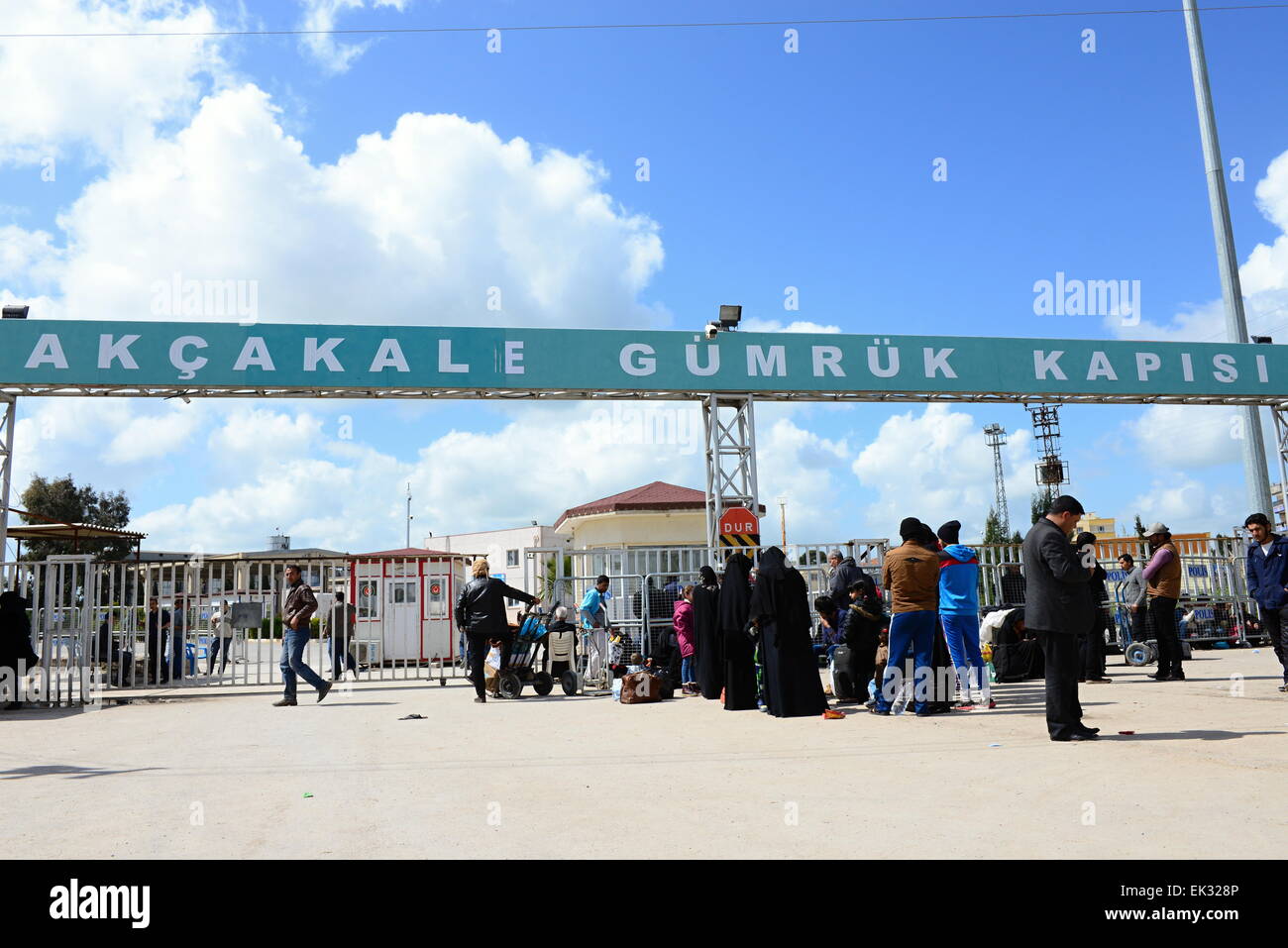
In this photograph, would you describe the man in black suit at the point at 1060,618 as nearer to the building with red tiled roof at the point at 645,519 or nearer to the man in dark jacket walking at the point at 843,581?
the man in dark jacket walking at the point at 843,581

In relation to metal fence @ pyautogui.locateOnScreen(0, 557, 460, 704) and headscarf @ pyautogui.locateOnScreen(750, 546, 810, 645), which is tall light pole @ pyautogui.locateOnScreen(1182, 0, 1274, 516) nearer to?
headscarf @ pyautogui.locateOnScreen(750, 546, 810, 645)

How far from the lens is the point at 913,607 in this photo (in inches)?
329

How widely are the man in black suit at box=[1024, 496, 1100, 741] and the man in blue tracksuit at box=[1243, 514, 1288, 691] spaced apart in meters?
3.56

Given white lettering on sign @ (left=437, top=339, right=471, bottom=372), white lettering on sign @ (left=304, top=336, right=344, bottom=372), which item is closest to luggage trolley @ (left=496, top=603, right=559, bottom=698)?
white lettering on sign @ (left=437, top=339, right=471, bottom=372)

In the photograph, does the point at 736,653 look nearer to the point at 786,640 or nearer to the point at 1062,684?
the point at 786,640

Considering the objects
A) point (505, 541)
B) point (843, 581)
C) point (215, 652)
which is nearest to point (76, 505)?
point (505, 541)

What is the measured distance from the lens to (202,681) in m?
14.2

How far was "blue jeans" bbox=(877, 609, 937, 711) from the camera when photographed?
838 cm

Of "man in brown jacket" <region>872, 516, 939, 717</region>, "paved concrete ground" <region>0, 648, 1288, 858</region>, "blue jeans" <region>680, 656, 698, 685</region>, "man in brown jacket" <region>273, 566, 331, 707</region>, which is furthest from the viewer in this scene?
"blue jeans" <region>680, 656, 698, 685</region>

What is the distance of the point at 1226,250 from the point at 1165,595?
426 inches

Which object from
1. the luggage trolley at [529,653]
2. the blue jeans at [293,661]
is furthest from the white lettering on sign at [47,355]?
the luggage trolley at [529,653]

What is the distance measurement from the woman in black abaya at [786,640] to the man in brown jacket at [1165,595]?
4460 mm
